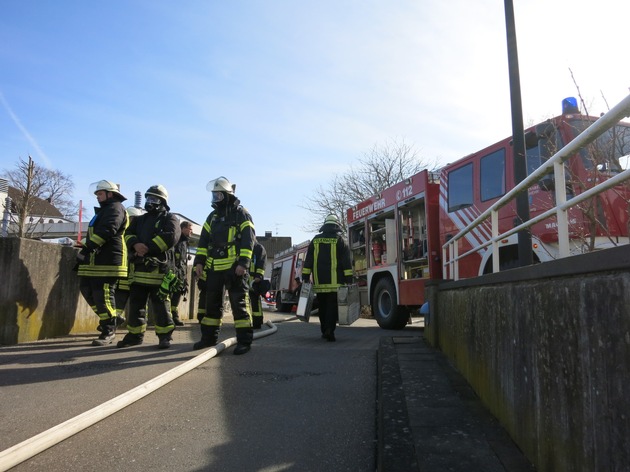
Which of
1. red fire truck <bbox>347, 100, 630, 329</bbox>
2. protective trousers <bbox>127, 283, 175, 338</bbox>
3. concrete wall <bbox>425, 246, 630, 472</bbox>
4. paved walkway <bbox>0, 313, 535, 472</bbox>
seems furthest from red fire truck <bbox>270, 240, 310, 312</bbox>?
concrete wall <bbox>425, 246, 630, 472</bbox>

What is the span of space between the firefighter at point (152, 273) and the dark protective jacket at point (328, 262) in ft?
7.48

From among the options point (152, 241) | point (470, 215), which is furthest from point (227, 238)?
point (470, 215)

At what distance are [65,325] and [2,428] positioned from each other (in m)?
4.08

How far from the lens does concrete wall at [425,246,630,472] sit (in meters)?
1.55

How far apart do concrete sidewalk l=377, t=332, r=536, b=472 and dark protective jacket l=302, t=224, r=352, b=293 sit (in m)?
2.78

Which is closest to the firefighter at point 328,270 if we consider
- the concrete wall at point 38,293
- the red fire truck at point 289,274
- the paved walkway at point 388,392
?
the paved walkway at point 388,392

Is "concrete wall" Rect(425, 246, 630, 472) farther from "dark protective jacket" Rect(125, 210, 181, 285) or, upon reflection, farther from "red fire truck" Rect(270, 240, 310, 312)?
"red fire truck" Rect(270, 240, 310, 312)

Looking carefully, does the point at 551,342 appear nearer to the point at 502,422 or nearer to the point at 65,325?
the point at 502,422

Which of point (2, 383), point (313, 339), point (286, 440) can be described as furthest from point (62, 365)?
point (313, 339)

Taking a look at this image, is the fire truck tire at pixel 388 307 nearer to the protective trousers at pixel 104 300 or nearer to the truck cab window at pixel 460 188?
the truck cab window at pixel 460 188

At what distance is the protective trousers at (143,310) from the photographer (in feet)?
18.9

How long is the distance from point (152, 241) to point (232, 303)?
122 centimetres

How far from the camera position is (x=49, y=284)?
6.39 metres

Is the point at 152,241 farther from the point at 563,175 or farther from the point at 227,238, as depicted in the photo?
the point at 563,175
